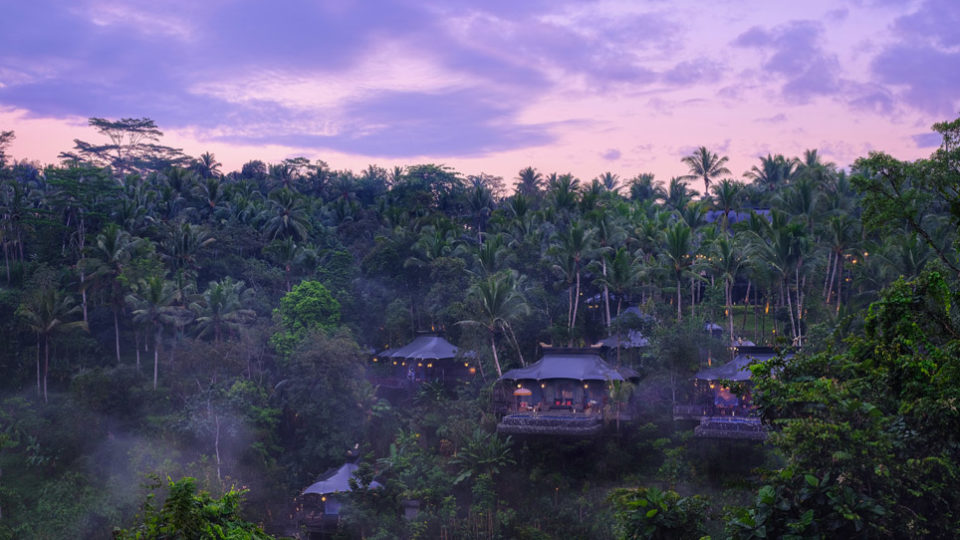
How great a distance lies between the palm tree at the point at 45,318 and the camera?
46500mm

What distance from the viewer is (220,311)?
49562 mm

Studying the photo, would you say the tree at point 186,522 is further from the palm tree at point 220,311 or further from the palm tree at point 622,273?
the palm tree at point 220,311

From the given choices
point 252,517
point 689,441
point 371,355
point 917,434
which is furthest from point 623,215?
point 917,434

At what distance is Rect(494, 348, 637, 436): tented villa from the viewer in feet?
121

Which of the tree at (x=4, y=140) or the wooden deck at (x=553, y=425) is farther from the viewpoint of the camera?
the tree at (x=4, y=140)

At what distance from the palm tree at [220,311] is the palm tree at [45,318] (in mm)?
7329

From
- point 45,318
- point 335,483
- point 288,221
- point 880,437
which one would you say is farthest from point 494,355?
point 880,437

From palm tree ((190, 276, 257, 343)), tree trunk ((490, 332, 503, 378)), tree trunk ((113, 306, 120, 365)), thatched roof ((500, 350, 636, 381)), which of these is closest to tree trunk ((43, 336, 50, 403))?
tree trunk ((113, 306, 120, 365))

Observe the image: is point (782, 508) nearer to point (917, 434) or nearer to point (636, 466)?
point (917, 434)

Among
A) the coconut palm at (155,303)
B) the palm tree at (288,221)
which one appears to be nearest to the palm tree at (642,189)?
the palm tree at (288,221)

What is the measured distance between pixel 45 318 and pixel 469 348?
26.8 metres

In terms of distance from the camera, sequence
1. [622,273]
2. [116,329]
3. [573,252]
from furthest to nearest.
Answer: [116,329] < [573,252] < [622,273]

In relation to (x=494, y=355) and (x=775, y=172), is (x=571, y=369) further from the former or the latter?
(x=775, y=172)

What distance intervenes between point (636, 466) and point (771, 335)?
18.7 m
